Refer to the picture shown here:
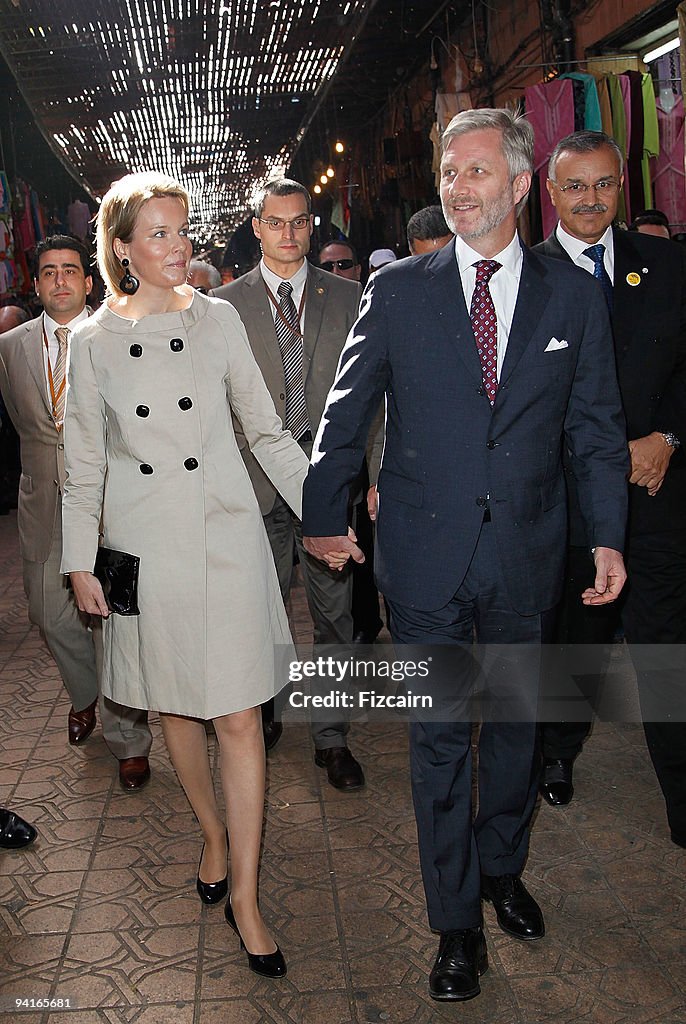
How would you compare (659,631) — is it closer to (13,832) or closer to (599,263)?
(599,263)

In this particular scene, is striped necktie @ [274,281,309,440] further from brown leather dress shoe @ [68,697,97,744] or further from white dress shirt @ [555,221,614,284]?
brown leather dress shoe @ [68,697,97,744]

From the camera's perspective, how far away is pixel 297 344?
12.5 feet

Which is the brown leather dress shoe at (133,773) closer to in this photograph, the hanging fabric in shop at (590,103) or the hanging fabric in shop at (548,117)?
the hanging fabric in shop at (548,117)

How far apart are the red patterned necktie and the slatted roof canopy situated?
550 centimetres

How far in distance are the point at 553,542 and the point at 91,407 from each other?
3.84 ft

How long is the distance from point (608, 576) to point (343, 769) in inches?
57.9

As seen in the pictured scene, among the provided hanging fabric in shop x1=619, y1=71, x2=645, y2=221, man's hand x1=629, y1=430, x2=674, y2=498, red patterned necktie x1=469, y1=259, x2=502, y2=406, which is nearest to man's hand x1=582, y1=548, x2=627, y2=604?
red patterned necktie x1=469, y1=259, x2=502, y2=406

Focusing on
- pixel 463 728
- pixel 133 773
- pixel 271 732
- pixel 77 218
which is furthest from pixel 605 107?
pixel 77 218

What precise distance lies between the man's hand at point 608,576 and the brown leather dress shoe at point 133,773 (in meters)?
1.89

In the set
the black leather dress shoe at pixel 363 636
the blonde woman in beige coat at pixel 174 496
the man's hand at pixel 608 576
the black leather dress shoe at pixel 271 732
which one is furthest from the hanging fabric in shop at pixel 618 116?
the blonde woman in beige coat at pixel 174 496

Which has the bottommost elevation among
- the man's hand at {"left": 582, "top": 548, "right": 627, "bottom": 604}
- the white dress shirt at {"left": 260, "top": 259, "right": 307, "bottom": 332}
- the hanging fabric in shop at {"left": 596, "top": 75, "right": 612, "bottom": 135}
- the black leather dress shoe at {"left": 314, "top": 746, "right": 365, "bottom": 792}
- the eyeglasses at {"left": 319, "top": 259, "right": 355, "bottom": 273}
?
the black leather dress shoe at {"left": 314, "top": 746, "right": 365, "bottom": 792}

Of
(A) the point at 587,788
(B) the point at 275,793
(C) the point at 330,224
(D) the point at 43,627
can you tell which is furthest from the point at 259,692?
(C) the point at 330,224

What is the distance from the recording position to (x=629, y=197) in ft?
21.1

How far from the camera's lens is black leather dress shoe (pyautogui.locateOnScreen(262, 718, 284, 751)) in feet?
13.2
